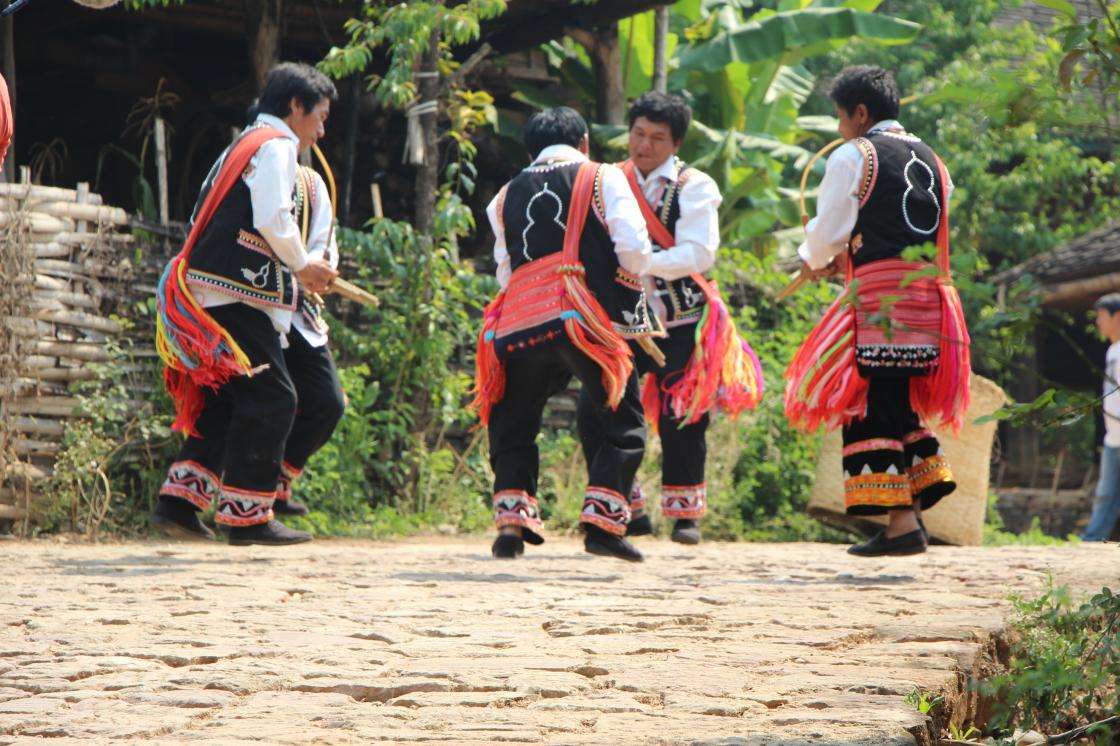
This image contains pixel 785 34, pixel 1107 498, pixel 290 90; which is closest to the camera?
pixel 290 90

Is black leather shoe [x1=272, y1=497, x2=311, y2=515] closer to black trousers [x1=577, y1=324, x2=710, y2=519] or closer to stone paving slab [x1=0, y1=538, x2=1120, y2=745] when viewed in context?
stone paving slab [x1=0, y1=538, x2=1120, y2=745]

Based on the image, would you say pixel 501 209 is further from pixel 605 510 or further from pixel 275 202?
pixel 605 510

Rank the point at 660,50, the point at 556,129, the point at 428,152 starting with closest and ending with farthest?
the point at 556,129 < the point at 428,152 < the point at 660,50

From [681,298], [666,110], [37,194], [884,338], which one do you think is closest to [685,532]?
[681,298]

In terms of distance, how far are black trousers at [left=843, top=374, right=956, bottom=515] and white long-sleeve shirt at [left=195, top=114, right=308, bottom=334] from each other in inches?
91.0

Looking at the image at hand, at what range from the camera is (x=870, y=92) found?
240 inches

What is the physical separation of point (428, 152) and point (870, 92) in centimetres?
396

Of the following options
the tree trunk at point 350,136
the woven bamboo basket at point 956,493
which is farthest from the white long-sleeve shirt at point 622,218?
the tree trunk at point 350,136

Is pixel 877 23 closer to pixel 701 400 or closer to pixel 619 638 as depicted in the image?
pixel 701 400

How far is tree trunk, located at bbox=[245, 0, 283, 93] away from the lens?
1040 centimetres

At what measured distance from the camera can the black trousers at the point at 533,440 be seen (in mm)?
6062

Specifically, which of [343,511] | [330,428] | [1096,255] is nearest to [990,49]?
[1096,255]

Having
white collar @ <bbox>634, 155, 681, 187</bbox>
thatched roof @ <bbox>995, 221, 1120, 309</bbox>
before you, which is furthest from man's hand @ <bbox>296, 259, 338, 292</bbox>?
thatched roof @ <bbox>995, 221, 1120, 309</bbox>

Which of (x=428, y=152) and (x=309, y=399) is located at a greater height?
(x=428, y=152)
